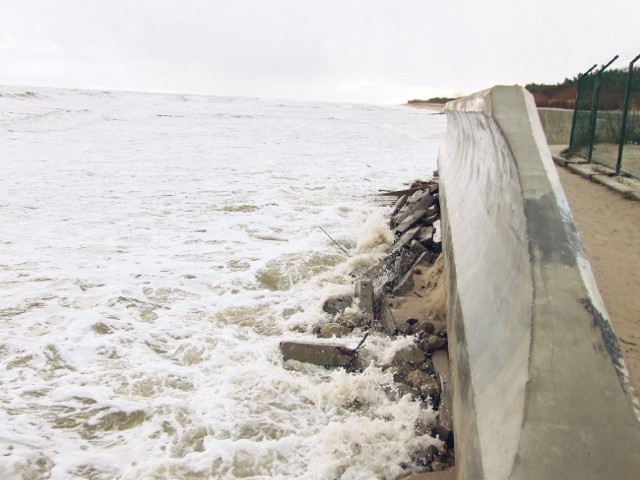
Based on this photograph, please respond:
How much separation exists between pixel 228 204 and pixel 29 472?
7.32 meters

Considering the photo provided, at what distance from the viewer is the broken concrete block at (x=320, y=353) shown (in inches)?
151

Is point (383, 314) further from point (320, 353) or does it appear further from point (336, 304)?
point (320, 353)

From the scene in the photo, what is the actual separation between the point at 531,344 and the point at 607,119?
1134cm

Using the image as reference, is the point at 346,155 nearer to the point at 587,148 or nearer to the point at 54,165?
the point at 587,148

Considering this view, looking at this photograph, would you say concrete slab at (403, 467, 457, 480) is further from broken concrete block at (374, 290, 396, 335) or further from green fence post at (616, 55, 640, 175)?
green fence post at (616, 55, 640, 175)

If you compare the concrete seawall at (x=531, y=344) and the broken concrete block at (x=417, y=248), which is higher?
the concrete seawall at (x=531, y=344)

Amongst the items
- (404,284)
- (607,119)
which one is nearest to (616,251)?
(404,284)

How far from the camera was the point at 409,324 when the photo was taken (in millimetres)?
4312

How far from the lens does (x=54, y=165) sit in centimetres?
1367

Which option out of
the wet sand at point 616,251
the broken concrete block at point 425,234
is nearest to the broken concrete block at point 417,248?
the broken concrete block at point 425,234

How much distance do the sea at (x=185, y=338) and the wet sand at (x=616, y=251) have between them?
1348 millimetres

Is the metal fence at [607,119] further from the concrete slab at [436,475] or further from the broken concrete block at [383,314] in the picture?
the concrete slab at [436,475]

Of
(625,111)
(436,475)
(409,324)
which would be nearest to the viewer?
(436,475)

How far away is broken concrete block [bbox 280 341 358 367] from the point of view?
3.85m
